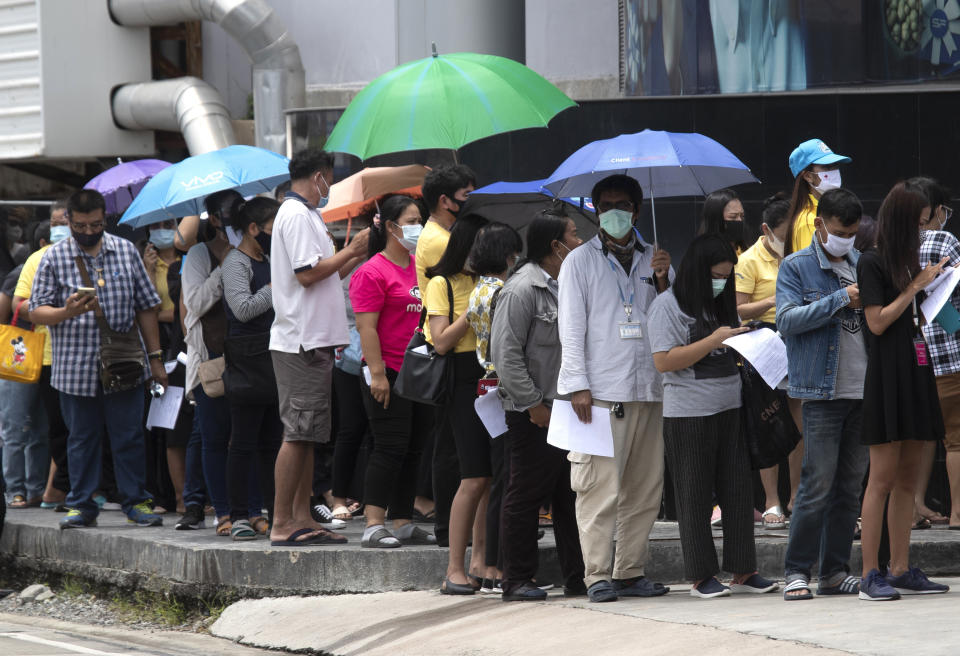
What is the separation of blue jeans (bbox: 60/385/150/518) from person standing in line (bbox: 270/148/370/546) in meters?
1.56

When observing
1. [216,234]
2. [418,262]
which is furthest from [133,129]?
[418,262]

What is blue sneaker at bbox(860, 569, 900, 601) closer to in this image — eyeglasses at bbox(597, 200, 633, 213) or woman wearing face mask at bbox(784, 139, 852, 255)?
woman wearing face mask at bbox(784, 139, 852, 255)

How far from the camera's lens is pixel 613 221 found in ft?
23.2

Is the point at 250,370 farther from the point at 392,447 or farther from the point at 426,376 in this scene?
the point at 426,376

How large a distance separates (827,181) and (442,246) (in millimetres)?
2182

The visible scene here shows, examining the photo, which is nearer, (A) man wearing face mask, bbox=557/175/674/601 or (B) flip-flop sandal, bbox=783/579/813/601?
(B) flip-flop sandal, bbox=783/579/813/601

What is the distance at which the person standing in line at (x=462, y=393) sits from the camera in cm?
742

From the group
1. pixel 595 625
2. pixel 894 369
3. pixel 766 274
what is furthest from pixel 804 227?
pixel 595 625

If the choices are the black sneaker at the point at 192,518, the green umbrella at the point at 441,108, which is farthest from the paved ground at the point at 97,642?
the green umbrella at the point at 441,108

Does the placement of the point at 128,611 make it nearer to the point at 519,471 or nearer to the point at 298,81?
the point at 519,471

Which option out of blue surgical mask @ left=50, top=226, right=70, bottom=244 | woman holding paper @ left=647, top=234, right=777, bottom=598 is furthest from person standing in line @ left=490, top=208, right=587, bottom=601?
blue surgical mask @ left=50, top=226, right=70, bottom=244

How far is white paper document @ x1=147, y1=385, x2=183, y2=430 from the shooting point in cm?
959

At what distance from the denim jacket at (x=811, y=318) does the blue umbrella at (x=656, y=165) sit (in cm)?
72

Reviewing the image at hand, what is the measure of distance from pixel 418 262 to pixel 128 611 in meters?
2.86
